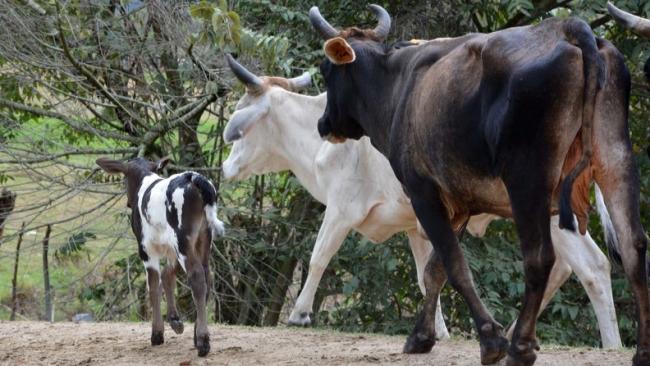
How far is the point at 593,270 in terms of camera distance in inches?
372

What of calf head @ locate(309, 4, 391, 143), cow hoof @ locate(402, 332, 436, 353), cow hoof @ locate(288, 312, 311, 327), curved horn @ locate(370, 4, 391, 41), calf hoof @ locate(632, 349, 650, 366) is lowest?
calf hoof @ locate(632, 349, 650, 366)

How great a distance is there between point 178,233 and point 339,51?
5.03ft

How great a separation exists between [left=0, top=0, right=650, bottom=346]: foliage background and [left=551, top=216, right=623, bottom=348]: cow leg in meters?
2.38

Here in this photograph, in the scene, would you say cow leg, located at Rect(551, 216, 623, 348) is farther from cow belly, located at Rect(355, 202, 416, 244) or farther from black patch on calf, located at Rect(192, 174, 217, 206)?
black patch on calf, located at Rect(192, 174, 217, 206)

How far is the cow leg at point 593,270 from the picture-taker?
369 inches

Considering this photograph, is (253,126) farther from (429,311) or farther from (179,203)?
(429,311)

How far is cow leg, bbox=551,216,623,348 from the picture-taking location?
9367 millimetres

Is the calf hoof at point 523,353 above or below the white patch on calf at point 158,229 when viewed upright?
below

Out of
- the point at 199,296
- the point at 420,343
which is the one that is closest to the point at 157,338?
the point at 199,296

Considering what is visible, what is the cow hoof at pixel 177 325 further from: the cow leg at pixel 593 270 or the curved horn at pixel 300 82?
the curved horn at pixel 300 82

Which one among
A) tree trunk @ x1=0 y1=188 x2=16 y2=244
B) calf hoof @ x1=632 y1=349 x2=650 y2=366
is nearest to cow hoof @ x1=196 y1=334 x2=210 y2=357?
calf hoof @ x1=632 y1=349 x2=650 y2=366

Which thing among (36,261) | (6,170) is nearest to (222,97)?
A: (6,170)

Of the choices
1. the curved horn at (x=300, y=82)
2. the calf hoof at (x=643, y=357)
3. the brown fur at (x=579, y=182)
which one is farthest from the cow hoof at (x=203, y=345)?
the curved horn at (x=300, y=82)

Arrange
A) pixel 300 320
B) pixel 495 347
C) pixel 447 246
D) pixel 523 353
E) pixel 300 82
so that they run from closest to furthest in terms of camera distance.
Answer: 1. pixel 523 353
2. pixel 495 347
3. pixel 447 246
4. pixel 300 320
5. pixel 300 82
